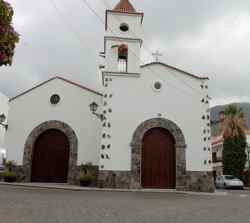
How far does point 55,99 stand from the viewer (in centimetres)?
1878

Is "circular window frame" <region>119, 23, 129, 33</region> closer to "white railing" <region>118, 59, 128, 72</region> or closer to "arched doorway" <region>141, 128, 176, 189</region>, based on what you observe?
"white railing" <region>118, 59, 128, 72</region>

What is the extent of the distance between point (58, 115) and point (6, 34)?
15556mm

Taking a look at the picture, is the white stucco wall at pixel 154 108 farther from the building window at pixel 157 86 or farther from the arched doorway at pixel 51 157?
the arched doorway at pixel 51 157

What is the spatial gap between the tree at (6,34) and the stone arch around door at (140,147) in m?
13.3

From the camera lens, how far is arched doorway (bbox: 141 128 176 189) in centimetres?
1634

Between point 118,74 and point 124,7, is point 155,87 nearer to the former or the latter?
point 118,74

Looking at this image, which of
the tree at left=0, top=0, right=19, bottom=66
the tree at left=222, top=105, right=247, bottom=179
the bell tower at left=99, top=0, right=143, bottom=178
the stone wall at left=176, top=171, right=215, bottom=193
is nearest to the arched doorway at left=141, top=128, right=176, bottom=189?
the stone wall at left=176, top=171, right=215, bottom=193

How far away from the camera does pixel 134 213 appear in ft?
25.4

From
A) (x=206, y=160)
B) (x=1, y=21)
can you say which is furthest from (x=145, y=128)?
(x=1, y=21)

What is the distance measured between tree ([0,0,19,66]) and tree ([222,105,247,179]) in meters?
28.0

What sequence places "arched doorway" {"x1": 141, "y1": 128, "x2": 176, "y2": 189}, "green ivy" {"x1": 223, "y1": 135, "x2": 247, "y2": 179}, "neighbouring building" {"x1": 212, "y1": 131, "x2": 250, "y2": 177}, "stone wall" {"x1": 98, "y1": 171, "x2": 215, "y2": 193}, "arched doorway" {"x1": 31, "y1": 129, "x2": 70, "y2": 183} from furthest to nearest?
Result: "neighbouring building" {"x1": 212, "y1": 131, "x2": 250, "y2": 177}, "green ivy" {"x1": 223, "y1": 135, "x2": 247, "y2": 179}, "arched doorway" {"x1": 31, "y1": 129, "x2": 70, "y2": 183}, "arched doorway" {"x1": 141, "y1": 128, "x2": 176, "y2": 189}, "stone wall" {"x1": 98, "y1": 171, "x2": 215, "y2": 193}

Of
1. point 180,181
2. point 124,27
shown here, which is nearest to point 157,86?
point 124,27

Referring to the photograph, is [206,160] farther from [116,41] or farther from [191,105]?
[116,41]

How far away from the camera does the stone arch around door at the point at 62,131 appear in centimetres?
1773
